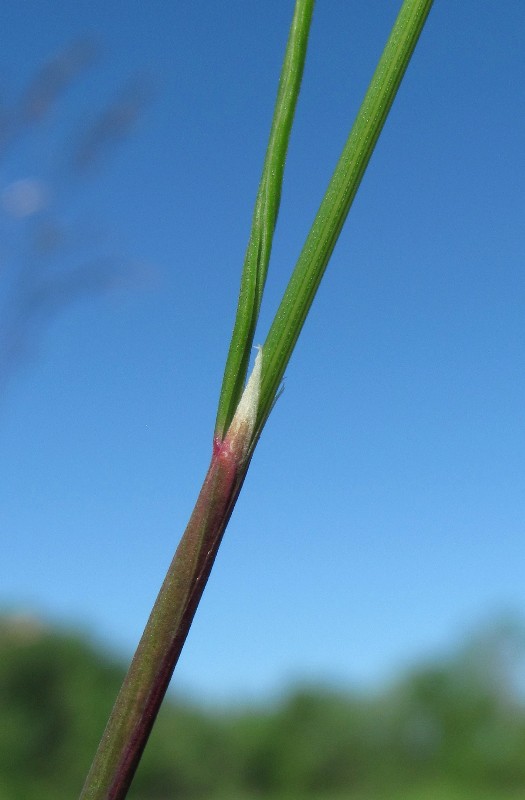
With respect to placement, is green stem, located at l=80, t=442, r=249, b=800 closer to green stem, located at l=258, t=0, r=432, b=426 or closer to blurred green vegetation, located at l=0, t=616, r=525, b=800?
green stem, located at l=258, t=0, r=432, b=426

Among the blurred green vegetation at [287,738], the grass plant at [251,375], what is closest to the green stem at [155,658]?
the grass plant at [251,375]

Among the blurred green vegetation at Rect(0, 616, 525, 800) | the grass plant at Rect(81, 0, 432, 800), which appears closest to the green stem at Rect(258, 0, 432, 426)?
the grass plant at Rect(81, 0, 432, 800)

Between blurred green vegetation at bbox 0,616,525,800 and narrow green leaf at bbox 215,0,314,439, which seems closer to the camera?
narrow green leaf at bbox 215,0,314,439

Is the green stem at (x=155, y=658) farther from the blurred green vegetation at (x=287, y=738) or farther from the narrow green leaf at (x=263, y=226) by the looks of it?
the blurred green vegetation at (x=287, y=738)

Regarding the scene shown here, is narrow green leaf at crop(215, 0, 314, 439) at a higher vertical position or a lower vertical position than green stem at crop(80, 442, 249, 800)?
higher

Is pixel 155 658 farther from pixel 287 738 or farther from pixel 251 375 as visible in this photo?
pixel 287 738

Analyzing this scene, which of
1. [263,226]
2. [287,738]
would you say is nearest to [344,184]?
[263,226]
